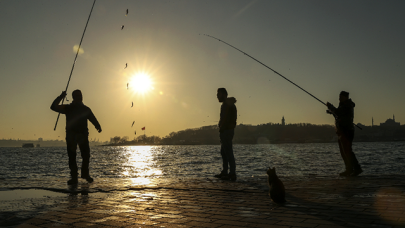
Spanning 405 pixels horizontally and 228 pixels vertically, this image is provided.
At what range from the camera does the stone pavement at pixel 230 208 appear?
318 cm

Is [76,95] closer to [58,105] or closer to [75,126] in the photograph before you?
[58,105]

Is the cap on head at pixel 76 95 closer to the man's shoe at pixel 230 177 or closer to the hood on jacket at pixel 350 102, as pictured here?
the man's shoe at pixel 230 177

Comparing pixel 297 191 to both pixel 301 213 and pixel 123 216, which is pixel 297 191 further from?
pixel 123 216

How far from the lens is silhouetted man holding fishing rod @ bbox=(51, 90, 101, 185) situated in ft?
22.9

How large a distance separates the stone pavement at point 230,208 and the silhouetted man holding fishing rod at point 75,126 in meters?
1.67

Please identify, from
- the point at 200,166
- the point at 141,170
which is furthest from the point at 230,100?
the point at 200,166

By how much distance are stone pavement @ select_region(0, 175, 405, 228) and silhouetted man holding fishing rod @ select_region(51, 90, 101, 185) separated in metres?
1.67

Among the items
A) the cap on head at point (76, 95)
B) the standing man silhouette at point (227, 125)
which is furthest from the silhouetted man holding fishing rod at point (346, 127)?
the cap on head at point (76, 95)

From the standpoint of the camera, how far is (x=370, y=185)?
575 cm

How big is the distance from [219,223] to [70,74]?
6.42 m

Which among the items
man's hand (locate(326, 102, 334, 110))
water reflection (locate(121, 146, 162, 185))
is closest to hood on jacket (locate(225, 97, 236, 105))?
man's hand (locate(326, 102, 334, 110))

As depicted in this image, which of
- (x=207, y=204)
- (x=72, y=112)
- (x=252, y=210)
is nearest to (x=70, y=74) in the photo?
(x=72, y=112)

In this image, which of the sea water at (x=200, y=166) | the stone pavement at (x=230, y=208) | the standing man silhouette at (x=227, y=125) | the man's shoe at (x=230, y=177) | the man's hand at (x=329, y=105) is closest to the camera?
the stone pavement at (x=230, y=208)

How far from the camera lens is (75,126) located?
23.4 ft
